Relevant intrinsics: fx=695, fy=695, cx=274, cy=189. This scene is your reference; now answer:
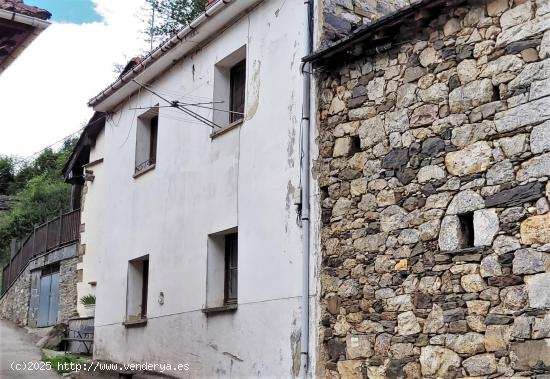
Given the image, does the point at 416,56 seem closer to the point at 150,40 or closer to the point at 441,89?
the point at 441,89

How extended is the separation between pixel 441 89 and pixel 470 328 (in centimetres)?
226

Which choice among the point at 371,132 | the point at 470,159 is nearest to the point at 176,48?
the point at 371,132

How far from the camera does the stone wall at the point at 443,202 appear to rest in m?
5.79

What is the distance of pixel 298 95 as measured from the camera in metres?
8.21

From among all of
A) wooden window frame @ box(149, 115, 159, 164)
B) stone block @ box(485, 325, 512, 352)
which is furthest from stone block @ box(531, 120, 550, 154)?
wooden window frame @ box(149, 115, 159, 164)

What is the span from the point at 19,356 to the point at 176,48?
718 cm

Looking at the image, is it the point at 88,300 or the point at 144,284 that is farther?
the point at 88,300

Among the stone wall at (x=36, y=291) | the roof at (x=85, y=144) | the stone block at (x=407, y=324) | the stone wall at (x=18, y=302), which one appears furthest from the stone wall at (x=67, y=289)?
the stone block at (x=407, y=324)

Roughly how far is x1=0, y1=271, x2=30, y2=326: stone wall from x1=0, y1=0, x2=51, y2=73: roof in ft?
44.3

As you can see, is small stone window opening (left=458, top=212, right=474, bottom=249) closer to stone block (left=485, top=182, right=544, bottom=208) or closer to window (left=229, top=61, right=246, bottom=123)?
stone block (left=485, top=182, right=544, bottom=208)

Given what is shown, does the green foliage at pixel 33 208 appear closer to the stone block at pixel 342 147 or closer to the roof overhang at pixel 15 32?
the roof overhang at pixel 15 32

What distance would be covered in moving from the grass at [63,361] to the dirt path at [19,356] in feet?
0.50

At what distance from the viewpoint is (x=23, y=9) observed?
7668 millimetres

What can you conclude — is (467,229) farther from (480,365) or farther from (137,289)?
(137,289)
